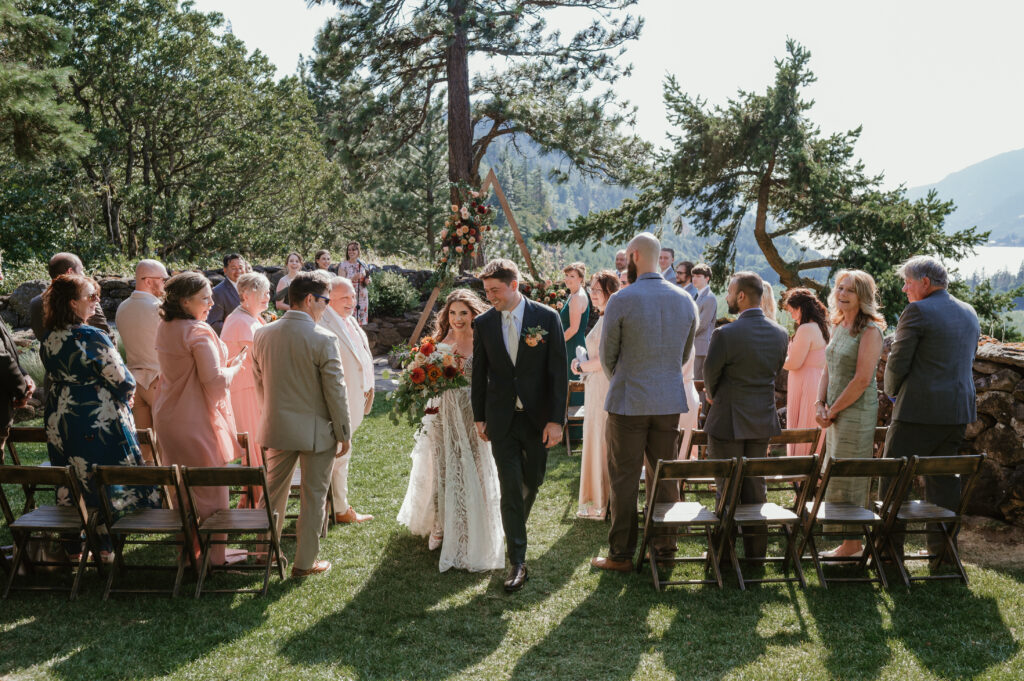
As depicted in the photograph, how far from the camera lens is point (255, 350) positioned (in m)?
4.73

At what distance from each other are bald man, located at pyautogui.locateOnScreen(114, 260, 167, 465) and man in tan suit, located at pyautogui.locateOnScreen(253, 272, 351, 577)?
1.71 meters

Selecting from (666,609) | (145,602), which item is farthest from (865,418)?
(145,602)

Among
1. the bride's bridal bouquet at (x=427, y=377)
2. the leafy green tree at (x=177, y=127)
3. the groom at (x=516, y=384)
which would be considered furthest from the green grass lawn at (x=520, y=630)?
the leafy green tree at (x=177, y=127)

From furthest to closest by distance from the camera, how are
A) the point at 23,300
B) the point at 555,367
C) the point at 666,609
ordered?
the point at 23,300, the point at 555,367, the point at 666,609

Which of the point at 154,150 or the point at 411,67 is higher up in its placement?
the point at 411,67

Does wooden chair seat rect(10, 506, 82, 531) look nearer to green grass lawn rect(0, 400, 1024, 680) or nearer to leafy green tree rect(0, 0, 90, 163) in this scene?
green grass lawn rect(0, 400, 1024, 680)

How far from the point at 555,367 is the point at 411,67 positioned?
16776 mm

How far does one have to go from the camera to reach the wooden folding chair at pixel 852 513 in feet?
14.8

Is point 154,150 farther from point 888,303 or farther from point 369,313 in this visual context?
point 888,303

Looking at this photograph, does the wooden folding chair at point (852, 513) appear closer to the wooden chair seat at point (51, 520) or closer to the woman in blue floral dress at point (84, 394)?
the woman in blue floral dress at point (84, 394)

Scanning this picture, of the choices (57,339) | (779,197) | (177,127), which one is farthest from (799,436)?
(177,127)

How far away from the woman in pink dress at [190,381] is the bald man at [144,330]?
1.24 meters

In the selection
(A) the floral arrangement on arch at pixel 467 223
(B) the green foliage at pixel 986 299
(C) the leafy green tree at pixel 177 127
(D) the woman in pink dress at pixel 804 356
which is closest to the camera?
(D) the woman in pink dress at pixel 804 356

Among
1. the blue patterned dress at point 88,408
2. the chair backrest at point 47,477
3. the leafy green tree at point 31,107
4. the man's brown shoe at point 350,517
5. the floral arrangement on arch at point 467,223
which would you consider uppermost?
the leafy green tree at point 31,107
